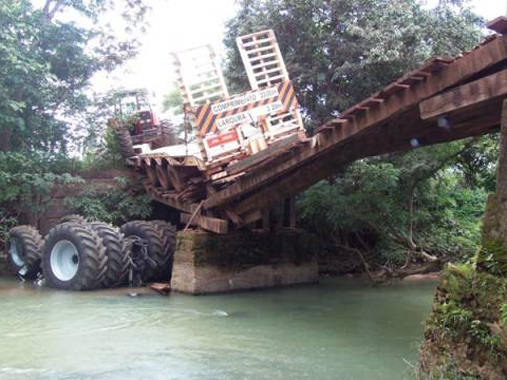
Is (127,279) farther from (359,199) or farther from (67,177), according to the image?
(359,199)

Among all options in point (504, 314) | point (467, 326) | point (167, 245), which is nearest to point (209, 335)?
point (467, 326)

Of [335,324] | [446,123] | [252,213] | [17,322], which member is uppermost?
[446,123]

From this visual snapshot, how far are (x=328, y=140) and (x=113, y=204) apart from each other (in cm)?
738

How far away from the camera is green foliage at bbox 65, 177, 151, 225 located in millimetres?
13430

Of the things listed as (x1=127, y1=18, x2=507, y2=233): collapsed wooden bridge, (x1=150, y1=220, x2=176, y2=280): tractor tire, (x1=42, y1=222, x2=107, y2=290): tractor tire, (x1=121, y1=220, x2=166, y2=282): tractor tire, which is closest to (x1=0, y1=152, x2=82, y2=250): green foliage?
(x1=127, y1=18, x2=507, y2=233): collapsed wooden bridge

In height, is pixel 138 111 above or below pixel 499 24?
above

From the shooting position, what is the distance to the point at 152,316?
316 inches

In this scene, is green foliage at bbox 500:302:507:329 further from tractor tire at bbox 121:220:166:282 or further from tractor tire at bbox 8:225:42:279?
tractor tire at bbox 8:225:42:279

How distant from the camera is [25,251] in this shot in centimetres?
1177

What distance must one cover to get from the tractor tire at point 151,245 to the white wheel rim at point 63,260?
109 cm

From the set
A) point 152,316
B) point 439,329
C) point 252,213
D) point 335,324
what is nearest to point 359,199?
point 252,213

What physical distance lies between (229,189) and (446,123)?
4.48 m

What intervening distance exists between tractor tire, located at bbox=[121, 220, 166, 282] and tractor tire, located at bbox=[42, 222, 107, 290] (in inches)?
37.7

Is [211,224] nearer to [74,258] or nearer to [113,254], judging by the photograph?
[113,254]
